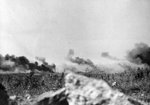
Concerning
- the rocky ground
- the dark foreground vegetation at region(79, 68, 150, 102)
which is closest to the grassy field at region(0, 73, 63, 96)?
the dark foreground vegetation at region(79, 68, 150, 102)

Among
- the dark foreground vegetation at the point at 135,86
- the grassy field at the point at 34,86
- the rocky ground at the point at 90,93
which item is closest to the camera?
the rocky ground at the point at 90,93

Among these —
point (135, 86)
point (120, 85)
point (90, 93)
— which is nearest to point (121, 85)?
point (120, 85)

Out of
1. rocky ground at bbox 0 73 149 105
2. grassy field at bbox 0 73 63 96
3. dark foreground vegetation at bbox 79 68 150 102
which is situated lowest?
grassy field at bbox 0 73 63 96

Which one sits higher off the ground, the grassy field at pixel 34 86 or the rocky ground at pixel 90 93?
the rocky ground at pixel 90 93

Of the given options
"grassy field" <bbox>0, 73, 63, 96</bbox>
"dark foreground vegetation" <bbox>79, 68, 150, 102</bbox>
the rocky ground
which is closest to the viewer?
the rocky ground

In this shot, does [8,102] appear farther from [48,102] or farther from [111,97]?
[111,97]

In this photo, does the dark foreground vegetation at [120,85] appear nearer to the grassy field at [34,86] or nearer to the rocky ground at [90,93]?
the grassy field at [34,86]

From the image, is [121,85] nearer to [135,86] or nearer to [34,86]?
[135,86]

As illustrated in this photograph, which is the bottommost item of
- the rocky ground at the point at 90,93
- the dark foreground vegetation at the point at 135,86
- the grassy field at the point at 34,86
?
the grassy field at the point at 34,86

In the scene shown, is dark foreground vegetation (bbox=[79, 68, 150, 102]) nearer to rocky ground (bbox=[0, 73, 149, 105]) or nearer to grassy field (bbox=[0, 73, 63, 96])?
rocky ground (bbox=[0, 73, 149, 105])

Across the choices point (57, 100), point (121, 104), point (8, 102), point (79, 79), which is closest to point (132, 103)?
point (121, 104)

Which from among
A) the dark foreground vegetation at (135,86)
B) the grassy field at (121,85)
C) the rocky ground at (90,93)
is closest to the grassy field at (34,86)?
the grassy field at (121,85)
